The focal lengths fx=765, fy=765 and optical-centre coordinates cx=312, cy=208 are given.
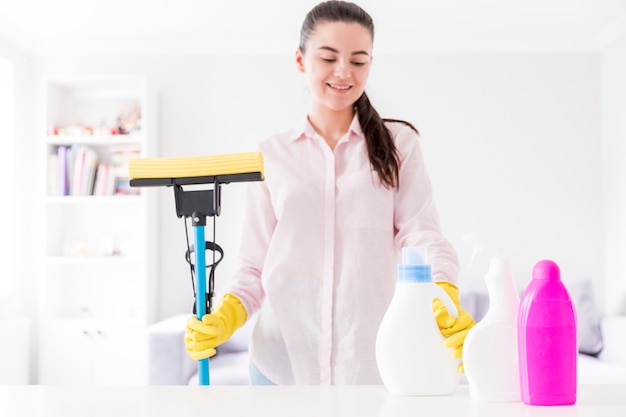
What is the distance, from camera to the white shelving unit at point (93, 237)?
14.3 feet

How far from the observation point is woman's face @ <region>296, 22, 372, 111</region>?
5.41ft

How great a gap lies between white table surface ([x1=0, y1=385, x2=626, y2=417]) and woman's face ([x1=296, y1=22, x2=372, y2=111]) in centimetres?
75

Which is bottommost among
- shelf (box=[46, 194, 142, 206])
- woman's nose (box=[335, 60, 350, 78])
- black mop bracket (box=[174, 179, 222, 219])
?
black mop bracket (box=[174, 179, 222, 219])

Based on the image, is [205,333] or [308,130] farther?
[308,130]

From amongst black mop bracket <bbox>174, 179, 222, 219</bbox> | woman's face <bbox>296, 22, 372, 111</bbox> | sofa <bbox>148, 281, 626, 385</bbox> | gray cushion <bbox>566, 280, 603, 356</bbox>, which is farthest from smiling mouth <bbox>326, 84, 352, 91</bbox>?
gray cushion <bbox>566, 280, 603, 356</bbox>

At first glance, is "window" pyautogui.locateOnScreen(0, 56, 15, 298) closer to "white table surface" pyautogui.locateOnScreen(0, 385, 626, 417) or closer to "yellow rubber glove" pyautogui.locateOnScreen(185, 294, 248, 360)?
"yellow rubber glove" pyautogui.locateOnScreen(185, 294, 248, 360)

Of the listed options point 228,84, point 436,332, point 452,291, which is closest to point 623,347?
point 228,84

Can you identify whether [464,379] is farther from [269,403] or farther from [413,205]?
[269,403]

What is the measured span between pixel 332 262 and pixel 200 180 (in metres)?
0.41

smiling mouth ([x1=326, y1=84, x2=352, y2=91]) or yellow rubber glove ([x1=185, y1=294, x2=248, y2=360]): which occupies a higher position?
smiling mouth ([x1=326, y1=84, x2=352, y2=91])

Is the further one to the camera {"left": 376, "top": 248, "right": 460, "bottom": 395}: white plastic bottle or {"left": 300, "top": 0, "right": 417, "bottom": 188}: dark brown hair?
{"left": 300, "top": 0, "right": 417, "bottom": 188}: dark brown hair

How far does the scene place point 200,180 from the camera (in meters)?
1.37

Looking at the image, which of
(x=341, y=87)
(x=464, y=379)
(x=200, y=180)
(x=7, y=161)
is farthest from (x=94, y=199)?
(x=200, y=180)

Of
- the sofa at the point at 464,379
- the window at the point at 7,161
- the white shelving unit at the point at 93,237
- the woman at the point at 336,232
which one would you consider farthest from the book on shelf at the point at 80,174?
the woman at the point at 336,232
